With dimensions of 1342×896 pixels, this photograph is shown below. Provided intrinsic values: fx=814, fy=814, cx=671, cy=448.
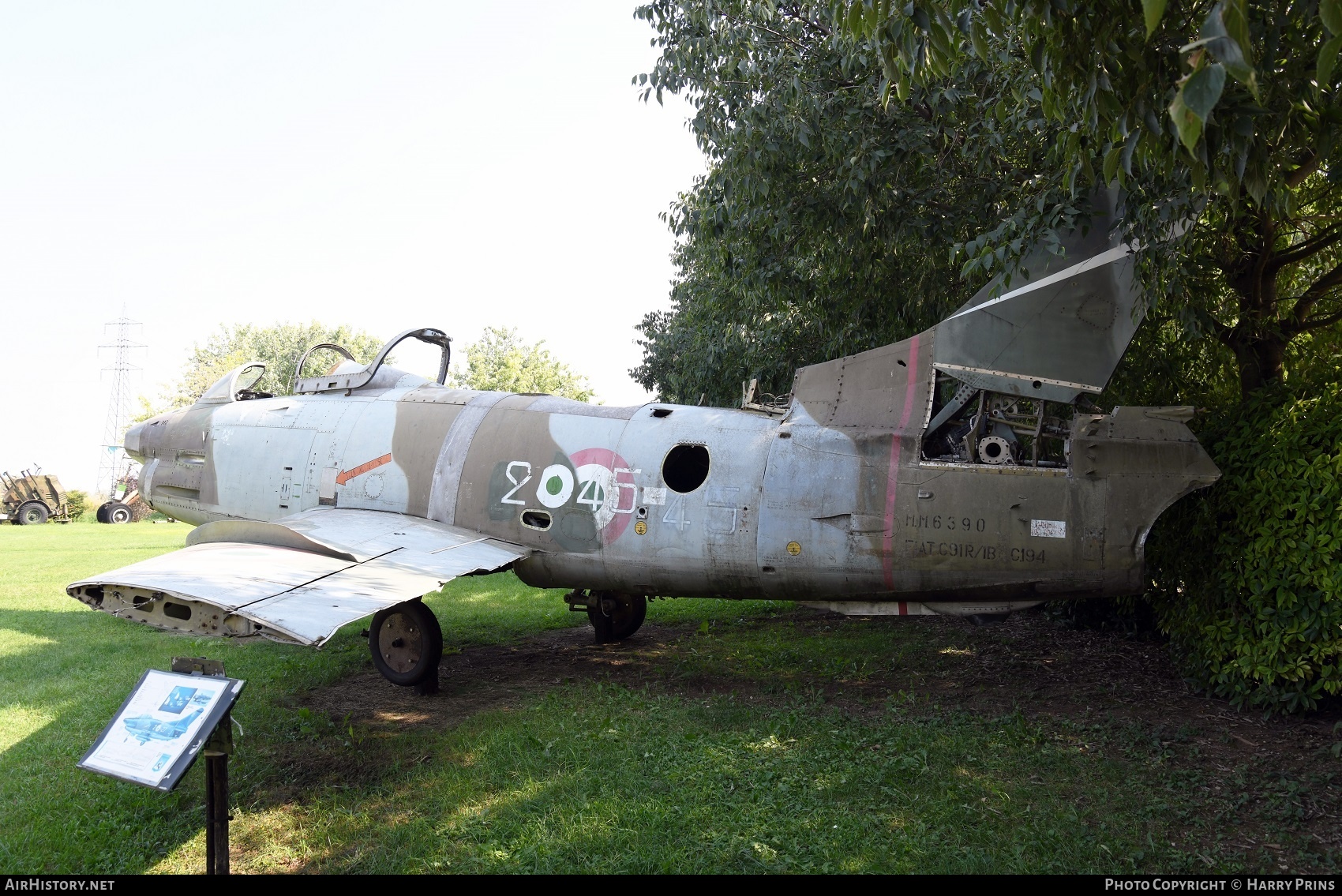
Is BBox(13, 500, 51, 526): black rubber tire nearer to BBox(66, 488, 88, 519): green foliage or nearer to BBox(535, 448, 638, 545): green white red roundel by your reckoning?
BBox(66, 488, 88, 519): green foliage

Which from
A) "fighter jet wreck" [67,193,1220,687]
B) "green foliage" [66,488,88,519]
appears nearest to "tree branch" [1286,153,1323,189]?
"fighter jet wreck" [67,193,1220,687]

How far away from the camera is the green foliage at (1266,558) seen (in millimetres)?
5961

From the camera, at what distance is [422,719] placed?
23.9 ft

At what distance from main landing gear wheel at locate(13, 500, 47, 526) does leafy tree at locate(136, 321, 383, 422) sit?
65.7ft

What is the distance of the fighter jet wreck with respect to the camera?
644 centimetres

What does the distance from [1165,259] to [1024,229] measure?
3.35 feet

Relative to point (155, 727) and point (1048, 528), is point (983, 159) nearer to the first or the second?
point (1048, 528)

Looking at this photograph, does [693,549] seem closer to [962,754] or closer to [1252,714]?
[962,754]

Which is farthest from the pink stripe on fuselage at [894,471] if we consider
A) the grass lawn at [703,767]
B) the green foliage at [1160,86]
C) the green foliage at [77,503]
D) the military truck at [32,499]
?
the green foliage at [77,503]

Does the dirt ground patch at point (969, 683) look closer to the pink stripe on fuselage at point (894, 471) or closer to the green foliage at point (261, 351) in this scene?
the pink stripe on fuselage at point (894, 471)

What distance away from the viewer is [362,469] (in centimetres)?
880

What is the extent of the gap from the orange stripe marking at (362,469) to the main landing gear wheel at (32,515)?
32.4m

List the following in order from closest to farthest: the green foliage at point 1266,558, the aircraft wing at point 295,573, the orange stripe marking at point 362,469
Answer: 1. the aircraft wing at point 295,573
2. the green foliage at point 1266,558
3. the orange stripe marking at point 362,469

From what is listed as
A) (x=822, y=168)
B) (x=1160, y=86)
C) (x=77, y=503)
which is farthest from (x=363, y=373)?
(x=77, y=503)
